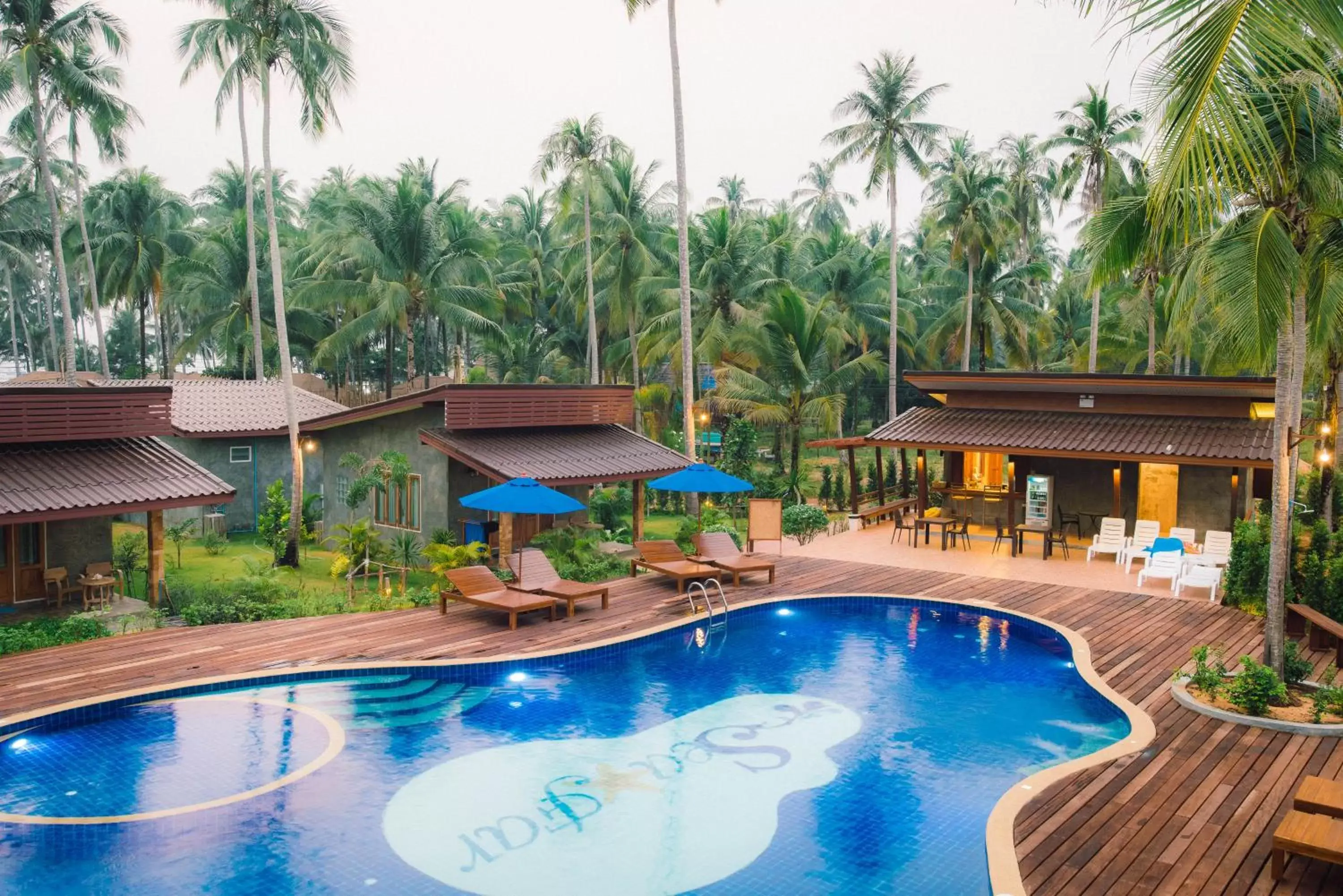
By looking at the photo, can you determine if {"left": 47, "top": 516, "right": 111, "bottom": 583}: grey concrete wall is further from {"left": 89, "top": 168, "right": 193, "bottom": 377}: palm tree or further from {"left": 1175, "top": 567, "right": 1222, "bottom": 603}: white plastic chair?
{"left": 89, "top": 168, "right": 193, "bottom": 377}: palm tree

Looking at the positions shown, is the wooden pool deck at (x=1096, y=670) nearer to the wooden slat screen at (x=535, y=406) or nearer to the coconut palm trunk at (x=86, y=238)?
the wooden slat screen at (x=535, y=406)

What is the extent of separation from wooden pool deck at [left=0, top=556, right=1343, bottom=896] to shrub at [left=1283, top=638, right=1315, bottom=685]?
122 cm

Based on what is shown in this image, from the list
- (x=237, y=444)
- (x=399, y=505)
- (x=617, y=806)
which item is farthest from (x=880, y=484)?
(x=617, y=806)

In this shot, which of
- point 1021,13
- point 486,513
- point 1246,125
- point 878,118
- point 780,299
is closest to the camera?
point 1246,125

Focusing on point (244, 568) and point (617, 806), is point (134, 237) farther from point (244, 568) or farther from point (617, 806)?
point (617, 806)

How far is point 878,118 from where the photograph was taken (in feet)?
104

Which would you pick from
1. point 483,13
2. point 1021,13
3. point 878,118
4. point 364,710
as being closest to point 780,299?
point 878,118

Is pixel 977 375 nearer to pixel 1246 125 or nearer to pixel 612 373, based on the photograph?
pixel 1246 125

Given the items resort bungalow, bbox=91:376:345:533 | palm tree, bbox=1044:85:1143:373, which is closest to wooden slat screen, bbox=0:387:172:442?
resort bungalow, bbox=91:376:345:533

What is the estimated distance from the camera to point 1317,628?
478 inches

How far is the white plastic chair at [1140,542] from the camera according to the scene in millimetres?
17891

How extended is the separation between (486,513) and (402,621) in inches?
198

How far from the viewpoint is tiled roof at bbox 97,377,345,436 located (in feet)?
76.7

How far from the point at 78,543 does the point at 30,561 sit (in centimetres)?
72
